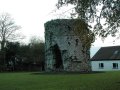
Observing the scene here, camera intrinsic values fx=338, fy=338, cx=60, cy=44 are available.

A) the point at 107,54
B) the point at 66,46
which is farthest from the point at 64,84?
the point at 107,54

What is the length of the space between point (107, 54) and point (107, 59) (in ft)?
5.59

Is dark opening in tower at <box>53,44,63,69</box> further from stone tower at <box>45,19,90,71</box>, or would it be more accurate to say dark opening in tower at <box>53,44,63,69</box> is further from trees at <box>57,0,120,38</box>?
trees at <box>57,0,120,38</box>

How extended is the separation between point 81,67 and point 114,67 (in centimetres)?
2770

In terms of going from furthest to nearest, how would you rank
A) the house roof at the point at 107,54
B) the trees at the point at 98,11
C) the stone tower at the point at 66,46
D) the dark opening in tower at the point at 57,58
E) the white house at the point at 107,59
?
the house roof at the point at 107,54, the white house at the point at 107,59, the dark opening in tower at the point at 57,58, the stone tower at the point at 66,46, the trees at the point at 98,11

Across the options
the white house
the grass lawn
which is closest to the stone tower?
the grass lawn

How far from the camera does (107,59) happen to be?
74812 millimetres

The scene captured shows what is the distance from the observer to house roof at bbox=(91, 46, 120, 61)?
74.1 m

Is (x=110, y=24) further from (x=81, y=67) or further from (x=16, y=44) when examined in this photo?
(x=16, y=44)

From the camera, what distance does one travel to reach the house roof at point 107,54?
74.1 m

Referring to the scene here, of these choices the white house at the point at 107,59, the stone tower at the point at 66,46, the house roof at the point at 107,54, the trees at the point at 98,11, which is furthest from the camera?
the house roof at the point at 107,54

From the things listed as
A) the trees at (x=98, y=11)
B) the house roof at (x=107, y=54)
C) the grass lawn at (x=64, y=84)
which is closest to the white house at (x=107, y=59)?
the house roof at (x=107, y=54)

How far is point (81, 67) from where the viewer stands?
159 feet

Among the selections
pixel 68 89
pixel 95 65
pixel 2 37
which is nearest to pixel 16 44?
pixel 2 37

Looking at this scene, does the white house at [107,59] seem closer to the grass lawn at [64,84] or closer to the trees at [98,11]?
the grass lawn at [64,84]
